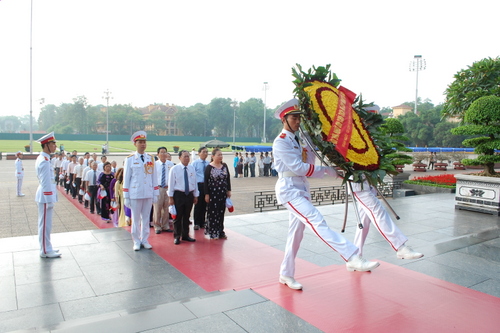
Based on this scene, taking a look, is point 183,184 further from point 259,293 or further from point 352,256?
point 352,256

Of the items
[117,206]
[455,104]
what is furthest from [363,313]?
[455,104]

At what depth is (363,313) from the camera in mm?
3246

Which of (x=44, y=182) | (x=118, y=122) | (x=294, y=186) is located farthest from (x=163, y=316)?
(x=118, y=122)

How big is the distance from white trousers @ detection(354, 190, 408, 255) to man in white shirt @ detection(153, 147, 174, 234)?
394 centimetres

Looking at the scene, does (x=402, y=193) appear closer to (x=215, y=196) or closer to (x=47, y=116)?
(x=215, y=196)

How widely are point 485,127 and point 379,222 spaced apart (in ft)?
22.3

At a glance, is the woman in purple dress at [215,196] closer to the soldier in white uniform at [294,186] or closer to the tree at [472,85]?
the soldier in white uniform at [294,186]

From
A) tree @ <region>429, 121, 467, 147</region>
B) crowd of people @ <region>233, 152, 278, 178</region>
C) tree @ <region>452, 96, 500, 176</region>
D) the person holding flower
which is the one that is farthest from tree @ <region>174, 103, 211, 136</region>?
tree @ <region>452, 96, 500, 176</region>

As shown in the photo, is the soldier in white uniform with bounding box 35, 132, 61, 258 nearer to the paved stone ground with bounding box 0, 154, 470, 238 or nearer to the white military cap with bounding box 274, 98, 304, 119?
the white military cap with bounding box 274, 98, 304, 119

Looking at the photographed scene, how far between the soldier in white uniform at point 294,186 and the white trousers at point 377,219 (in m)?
0.54

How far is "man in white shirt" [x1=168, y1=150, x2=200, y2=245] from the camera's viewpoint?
6.22 metres

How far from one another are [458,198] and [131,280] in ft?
26.6

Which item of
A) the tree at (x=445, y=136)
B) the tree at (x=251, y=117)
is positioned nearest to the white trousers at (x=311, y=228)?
the tree at (x=445, y=136)

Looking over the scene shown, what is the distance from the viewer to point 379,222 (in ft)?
13.2
